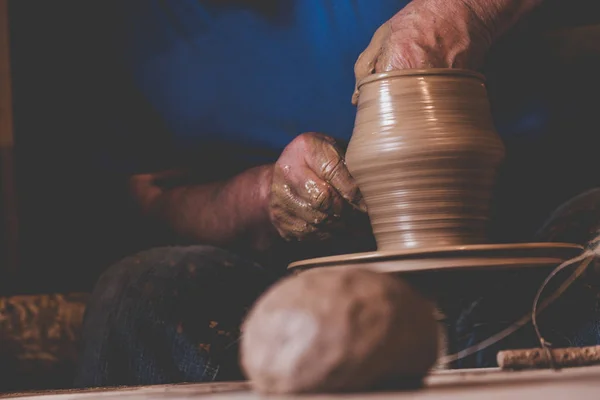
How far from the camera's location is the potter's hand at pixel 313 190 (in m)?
1.41

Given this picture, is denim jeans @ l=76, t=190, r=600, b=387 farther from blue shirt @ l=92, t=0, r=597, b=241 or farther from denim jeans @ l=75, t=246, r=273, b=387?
blue shirt @ l=92, t=0, r=597, b=241

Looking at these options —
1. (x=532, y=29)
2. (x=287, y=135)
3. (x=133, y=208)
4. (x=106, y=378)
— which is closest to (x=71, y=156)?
(x=133, y=208)

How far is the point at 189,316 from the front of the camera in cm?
166

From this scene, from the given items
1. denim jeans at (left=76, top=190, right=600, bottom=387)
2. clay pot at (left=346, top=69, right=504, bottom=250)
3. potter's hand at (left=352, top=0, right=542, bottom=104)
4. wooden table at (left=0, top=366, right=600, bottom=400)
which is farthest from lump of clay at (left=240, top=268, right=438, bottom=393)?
denim jeans at (left=76, top=190, right=600, bottom=387)

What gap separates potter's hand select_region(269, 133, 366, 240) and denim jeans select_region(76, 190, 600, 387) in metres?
0.27

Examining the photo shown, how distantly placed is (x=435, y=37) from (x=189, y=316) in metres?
0.74

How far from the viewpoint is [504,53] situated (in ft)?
5.81

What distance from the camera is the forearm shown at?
1937 mm

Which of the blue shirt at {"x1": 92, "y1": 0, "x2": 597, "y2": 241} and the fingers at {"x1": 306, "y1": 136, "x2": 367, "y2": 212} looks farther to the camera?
the blue shirt at {"x1": 92, "y1": 0, "x2": 597, "y2": 241}

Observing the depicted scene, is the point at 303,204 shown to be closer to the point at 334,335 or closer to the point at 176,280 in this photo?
the point at 176,280

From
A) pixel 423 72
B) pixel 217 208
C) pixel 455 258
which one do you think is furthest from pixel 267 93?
pixel 455 258

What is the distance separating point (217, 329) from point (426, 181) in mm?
706

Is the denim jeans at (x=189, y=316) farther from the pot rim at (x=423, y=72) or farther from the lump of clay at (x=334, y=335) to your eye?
the lump of clay at (x=334, y=335)

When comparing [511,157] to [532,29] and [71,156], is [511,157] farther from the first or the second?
[71,156]
